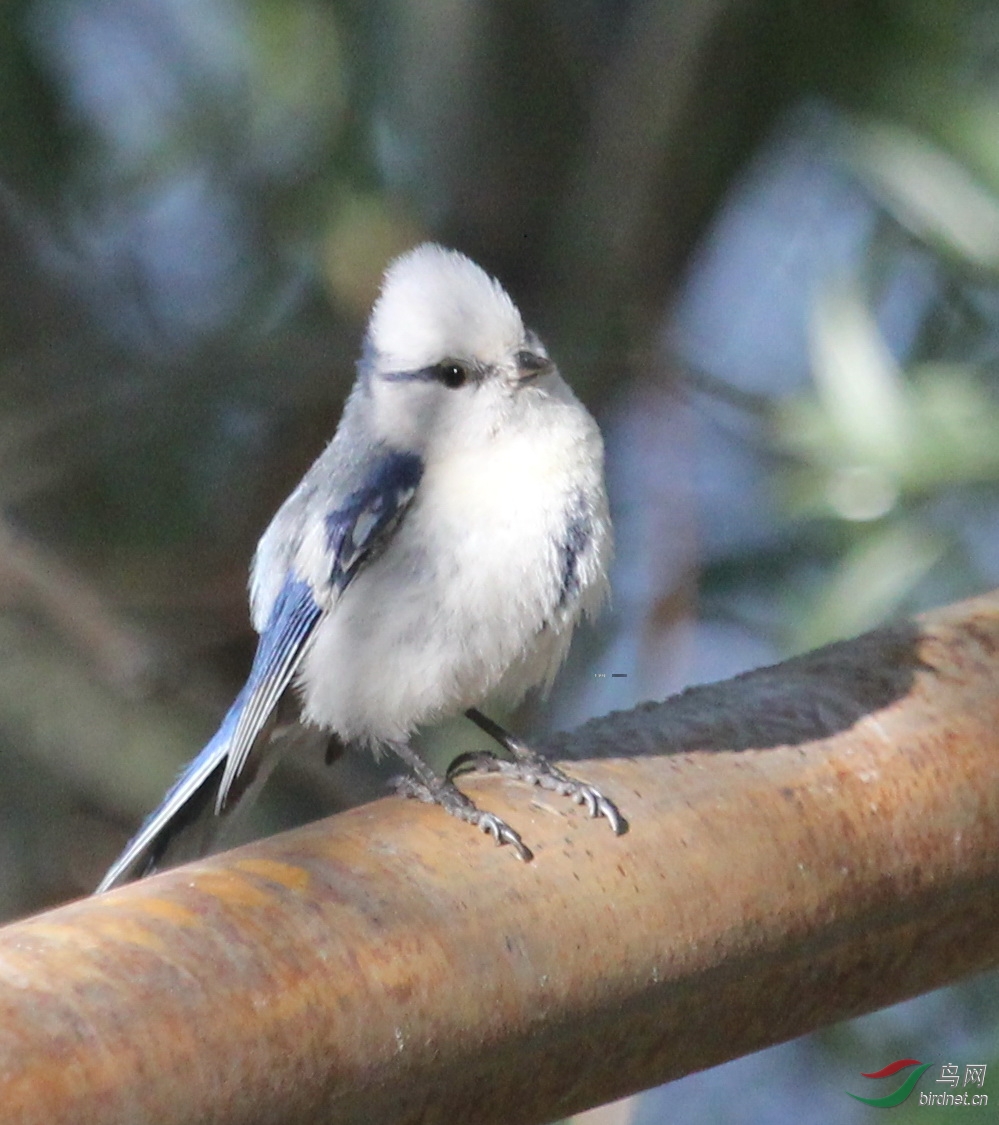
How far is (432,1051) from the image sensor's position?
954 mm

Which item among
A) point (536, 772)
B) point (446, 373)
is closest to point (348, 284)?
point (446, 373)

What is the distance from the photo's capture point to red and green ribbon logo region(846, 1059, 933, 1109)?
1.95 m

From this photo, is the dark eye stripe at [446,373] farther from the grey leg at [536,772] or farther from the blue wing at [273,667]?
the grey leg at [536,772]

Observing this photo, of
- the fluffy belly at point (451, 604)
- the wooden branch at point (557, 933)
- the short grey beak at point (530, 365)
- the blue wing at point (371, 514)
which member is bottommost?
the wooden branch at point (557, 933)

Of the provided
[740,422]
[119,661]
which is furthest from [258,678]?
[740,422]

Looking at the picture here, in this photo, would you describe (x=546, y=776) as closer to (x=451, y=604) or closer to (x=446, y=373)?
(x=451, y=604)

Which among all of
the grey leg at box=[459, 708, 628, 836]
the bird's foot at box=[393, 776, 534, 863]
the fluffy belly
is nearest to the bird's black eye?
the fluffy belly

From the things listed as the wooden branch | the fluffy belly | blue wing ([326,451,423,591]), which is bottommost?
the wooden branch

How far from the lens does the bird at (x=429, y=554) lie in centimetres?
159

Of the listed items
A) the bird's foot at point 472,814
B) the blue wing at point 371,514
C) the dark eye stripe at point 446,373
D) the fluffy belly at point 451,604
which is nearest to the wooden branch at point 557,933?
the bird's foot at point 472,814

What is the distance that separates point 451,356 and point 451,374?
18mm

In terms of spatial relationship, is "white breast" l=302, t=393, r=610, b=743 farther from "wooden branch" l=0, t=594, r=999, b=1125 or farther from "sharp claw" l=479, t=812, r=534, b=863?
"sharp claw" l=479, t=812, r=534, b=863

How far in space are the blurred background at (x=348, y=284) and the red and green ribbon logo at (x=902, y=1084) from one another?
0.15m

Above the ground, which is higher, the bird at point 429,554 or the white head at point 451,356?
the white head at point 451,356
